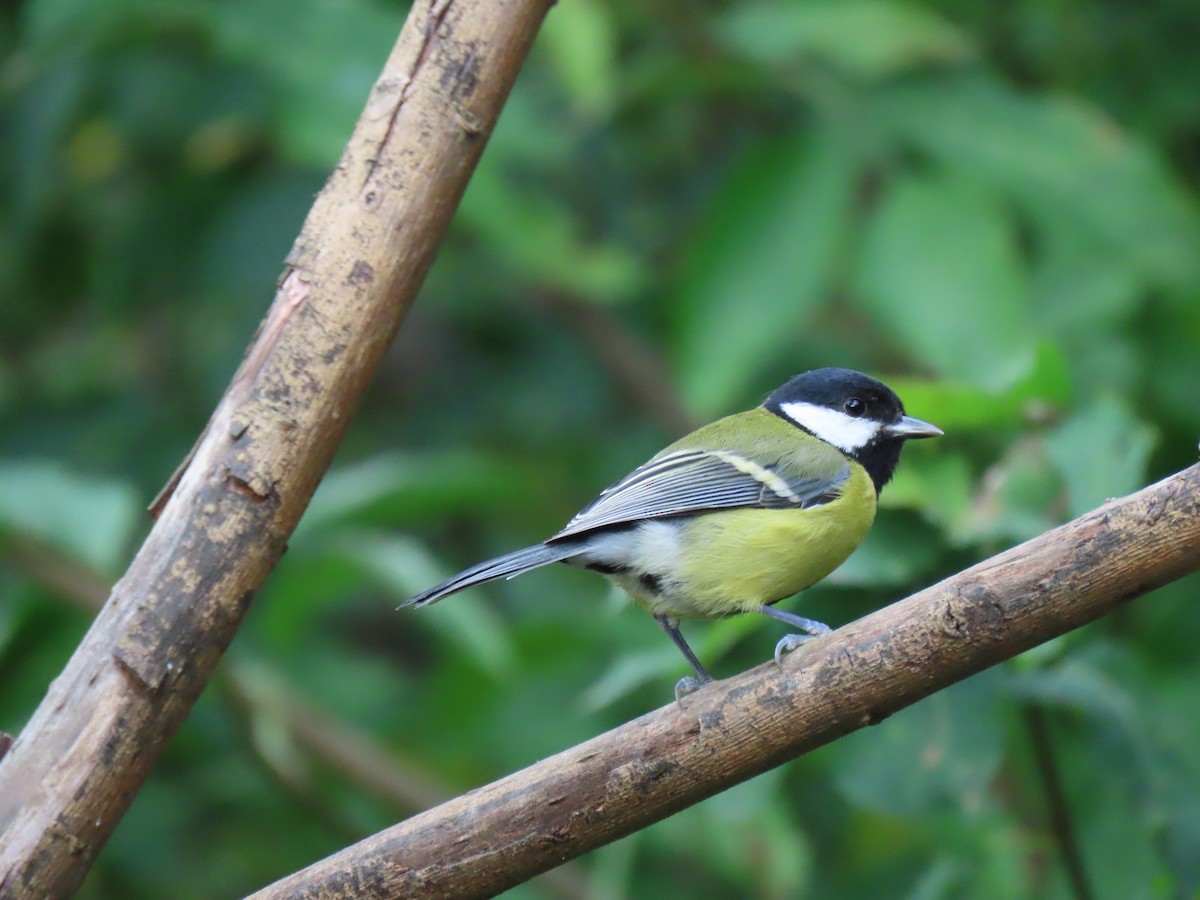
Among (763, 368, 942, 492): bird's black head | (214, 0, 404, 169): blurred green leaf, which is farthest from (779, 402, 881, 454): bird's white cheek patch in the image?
(214, 0, 404, 169): blurred green leaf

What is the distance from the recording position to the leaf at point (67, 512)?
232cm

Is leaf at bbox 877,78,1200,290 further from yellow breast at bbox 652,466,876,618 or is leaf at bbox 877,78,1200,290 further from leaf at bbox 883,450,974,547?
yellow breast at bbox 652,466,876,618

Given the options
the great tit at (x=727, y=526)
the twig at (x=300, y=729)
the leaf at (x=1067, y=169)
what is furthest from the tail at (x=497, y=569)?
the leaf at (x=1067, y=169)

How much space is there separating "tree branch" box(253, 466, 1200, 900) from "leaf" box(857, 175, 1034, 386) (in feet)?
3.75

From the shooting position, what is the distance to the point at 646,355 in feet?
13.0

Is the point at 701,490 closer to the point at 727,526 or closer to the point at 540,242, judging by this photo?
the point at 727,526

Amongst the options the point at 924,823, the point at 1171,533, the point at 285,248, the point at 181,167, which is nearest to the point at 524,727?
the point at 924,823

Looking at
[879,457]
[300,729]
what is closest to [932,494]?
[879,457]

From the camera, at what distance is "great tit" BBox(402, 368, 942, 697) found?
80.0 inches

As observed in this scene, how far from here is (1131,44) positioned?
3.32 meters

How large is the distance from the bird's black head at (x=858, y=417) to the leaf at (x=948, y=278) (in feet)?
0.76

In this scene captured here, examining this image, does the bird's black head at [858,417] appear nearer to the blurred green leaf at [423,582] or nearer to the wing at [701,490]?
the wing at [701,490]

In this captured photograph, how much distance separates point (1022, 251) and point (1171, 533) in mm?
2067

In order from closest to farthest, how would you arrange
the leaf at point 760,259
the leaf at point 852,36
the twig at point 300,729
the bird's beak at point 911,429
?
the bird's beak at point 911,429, the twig at point 300,729, the leaf at point 760,259, the leaf at point 852,36
